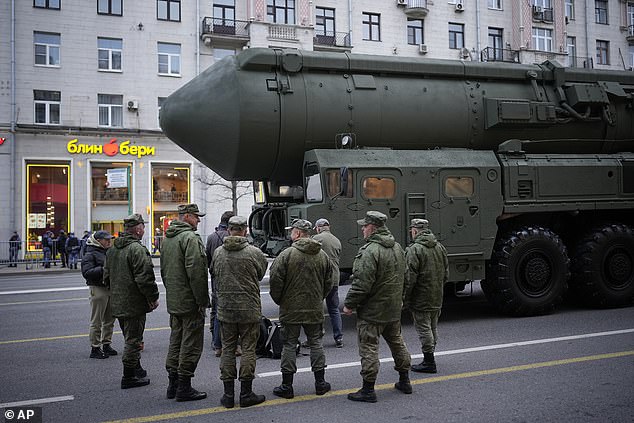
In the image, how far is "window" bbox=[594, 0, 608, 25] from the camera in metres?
37.9

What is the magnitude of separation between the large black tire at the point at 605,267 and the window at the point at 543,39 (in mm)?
28978

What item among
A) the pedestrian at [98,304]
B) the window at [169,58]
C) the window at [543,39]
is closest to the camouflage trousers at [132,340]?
the pedestrian at [98,304]

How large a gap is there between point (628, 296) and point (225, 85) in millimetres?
7900

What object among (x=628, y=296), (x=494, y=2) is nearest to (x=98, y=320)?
(x=628, y=296)

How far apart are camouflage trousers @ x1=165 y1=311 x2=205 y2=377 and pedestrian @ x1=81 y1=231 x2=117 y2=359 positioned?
2162 millimetres

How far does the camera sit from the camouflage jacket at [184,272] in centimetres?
573

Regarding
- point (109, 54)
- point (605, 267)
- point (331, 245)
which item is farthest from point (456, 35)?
point (331, 245)

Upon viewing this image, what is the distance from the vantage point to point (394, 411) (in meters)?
5.16

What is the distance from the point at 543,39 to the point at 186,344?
119 feet

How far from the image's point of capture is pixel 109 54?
2803cm

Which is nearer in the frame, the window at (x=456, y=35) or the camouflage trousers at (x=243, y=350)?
the camouflage trousers at (x=243, y=350)

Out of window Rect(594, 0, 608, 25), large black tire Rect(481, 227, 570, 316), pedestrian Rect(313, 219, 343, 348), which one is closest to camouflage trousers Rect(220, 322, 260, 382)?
pedestrian Rect(313, 219, 343, 348)

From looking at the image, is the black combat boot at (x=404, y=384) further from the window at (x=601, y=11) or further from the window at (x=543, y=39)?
the window at (x=601, y=11)

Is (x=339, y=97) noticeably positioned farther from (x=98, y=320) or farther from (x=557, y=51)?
(x=557, y=51)
